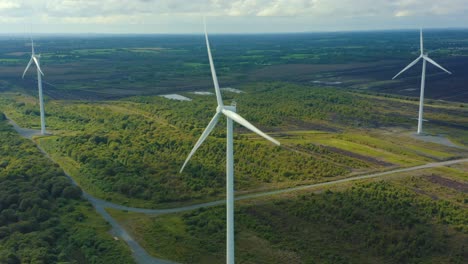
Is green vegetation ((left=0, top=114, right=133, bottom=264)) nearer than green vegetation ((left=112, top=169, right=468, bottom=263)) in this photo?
Yes

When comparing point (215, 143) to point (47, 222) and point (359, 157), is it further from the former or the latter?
point (47, 222)

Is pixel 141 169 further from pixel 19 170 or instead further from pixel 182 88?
pixel 182 88

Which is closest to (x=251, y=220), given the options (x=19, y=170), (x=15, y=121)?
(x=19, y=170)

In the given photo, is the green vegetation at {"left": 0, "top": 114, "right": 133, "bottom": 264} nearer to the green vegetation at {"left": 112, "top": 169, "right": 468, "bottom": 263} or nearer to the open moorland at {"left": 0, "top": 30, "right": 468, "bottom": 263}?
the open moorland at {"left": 0, "top": 30, "right": 468, "bottom": 263}

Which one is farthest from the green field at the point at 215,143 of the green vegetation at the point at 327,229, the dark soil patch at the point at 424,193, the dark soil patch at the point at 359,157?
the dark soil patch at the point at 424,193

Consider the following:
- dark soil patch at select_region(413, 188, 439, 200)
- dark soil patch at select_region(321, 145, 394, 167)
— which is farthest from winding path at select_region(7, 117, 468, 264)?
dark soil patch at select_region(413, 188, 439, 200)

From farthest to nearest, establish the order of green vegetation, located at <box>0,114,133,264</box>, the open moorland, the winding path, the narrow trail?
the open moorland → the winding path → the narrow trail → green vegetation, located at <box>0,114,133,264</box>

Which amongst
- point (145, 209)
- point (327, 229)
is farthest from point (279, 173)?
point (145, 209)
